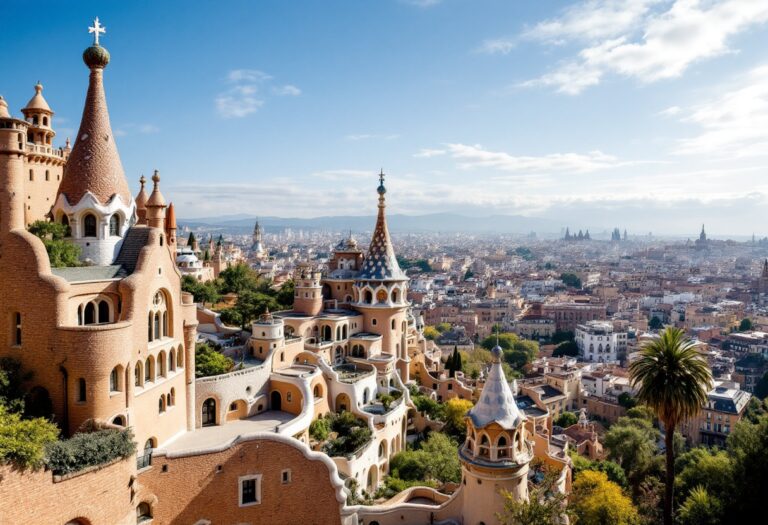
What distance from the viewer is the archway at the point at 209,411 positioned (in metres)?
26.9

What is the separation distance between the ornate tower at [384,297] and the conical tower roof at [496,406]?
18.6 meters

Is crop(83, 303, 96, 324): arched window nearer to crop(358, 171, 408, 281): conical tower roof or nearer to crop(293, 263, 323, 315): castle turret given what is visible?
crop(293, 263, 323, 315): castle turret

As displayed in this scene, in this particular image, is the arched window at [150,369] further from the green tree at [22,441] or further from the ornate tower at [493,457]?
the ornate tower at [493,457]

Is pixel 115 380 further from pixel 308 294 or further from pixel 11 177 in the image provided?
pixel 308 294

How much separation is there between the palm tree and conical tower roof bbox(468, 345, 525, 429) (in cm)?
494

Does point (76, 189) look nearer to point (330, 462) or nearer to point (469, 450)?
point (330, 462)

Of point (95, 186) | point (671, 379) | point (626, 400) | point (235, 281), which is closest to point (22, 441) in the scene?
point (95, 186)

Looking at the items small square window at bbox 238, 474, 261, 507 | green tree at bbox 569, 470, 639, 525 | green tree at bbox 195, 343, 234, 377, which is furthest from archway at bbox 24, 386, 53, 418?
green tree at bbox 569, 470, 639, 525

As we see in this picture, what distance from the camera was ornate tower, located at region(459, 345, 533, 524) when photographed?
20.1m

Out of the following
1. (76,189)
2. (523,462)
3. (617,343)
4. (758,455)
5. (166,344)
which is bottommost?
(617,343)

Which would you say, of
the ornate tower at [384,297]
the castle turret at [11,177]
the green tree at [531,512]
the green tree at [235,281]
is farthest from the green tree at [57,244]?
the green tree at [235,281]

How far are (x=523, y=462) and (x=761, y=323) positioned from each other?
3959 inches

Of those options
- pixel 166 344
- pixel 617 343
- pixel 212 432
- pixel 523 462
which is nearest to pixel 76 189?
pixel 166 344

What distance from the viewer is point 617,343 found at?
287ft
